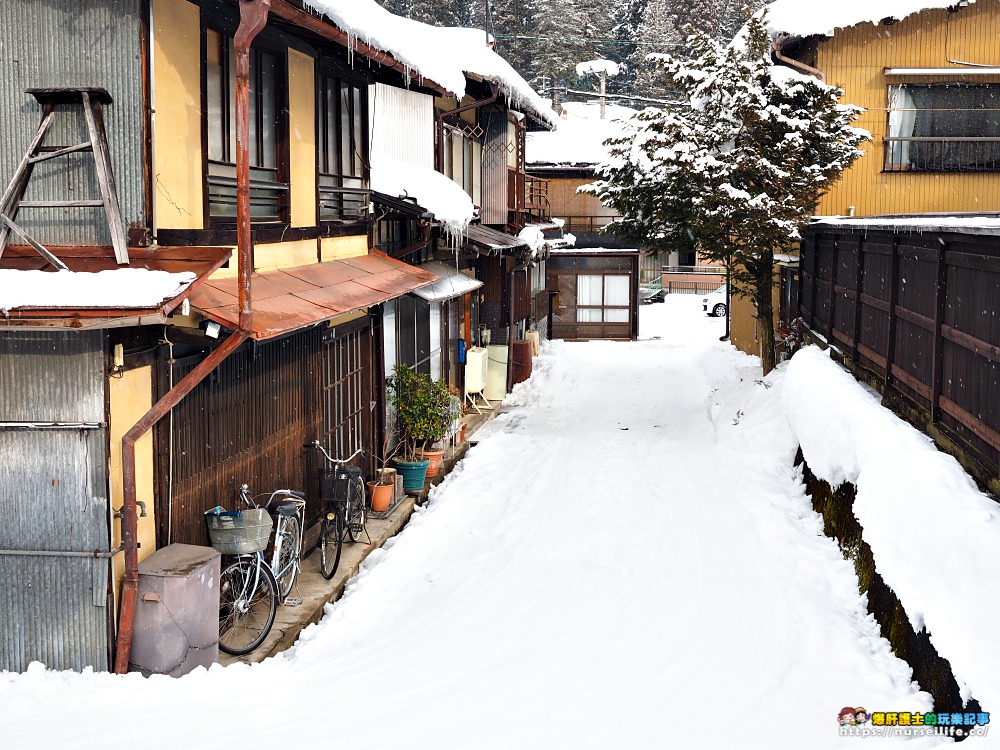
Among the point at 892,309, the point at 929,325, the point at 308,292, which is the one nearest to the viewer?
the point at 308,292

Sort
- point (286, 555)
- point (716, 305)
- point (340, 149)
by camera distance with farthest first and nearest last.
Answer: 1. point (716, 305)
2. point (340, 149)
3. point (286, 555)

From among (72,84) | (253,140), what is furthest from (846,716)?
(72,84)

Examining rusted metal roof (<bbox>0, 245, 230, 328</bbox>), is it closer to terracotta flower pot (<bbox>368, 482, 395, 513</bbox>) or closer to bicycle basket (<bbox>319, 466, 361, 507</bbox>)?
bicycle basket (<bbox>319, 466, 361, 507</bbox>)

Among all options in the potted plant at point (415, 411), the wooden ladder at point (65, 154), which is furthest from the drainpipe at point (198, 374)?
the potted plant at point (415, 411)

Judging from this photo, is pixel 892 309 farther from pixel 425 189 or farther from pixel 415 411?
pixel 415 411

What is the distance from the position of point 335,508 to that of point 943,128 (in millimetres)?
17392

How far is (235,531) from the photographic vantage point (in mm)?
8742

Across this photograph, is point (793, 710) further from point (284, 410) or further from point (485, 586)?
point (284, 410)

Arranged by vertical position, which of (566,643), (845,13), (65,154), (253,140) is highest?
(845,13)

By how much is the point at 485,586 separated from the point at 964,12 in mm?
Result: 18000

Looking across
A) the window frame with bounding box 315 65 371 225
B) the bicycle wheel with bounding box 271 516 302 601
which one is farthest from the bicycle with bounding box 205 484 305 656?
the window frame with bounding box 315 65 371 225

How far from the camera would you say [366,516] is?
13.3m

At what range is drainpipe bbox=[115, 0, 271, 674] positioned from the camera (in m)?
7.46

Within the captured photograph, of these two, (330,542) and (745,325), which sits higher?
(745,325)
